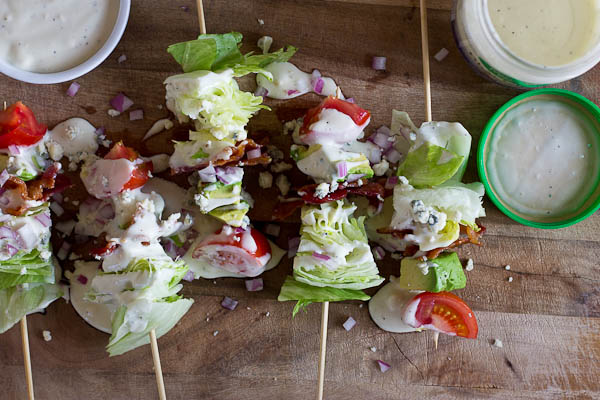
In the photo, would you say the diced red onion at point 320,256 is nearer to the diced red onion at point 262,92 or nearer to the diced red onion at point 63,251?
the diced red onion at point 262,92

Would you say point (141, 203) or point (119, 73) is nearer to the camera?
point (141, 203)

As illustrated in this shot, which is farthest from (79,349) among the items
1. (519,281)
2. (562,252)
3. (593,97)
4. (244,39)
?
(593,97)

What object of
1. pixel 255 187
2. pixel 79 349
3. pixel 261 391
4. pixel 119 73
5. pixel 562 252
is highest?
pixel 119 73

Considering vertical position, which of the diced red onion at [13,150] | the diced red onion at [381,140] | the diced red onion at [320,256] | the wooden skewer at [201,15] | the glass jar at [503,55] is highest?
the wooden skewer at [201,15]

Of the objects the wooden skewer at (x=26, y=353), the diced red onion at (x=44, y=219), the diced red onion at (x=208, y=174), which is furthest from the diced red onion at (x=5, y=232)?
the diced red onion at (x=208, y=174)

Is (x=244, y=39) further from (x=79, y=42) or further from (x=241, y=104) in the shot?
(x=79, y=42)

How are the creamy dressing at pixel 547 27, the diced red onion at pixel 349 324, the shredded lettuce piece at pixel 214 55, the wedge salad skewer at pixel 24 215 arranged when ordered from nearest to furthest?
1. the shredded lettuce piece at pixel 214 55
2. the wedge salad skewer at pixel 24 215
3. the creamy dressing at pixel 547 27
4. the diced red onion at pixel 349 324

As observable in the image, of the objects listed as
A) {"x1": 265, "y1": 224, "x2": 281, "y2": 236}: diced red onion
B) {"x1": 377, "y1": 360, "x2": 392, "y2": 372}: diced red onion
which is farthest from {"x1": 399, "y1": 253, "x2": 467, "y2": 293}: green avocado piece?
{"x1": 265, "y1": 224, "x2": 281, "y2": 236}: diced red onion
